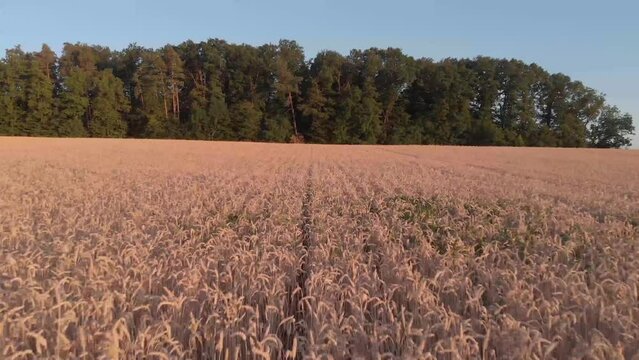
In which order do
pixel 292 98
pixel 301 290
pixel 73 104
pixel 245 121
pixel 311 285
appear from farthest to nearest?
pixel 292 98 < pixel 245 121 < pixel 73 104 < pixel 301 290 < pixel 311 285

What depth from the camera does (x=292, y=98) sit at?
256ft

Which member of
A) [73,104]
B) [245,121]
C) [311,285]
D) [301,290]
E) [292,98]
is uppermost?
[292,98]

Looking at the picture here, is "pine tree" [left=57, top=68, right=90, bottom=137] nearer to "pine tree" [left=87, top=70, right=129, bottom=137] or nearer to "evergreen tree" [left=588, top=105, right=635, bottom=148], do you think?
"pine tree" [left=87, top=70, right=129, bottom=137]

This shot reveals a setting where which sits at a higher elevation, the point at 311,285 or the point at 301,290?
the point at 311,285

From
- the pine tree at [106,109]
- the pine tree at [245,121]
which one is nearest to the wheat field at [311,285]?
the pine tree at [245,121]

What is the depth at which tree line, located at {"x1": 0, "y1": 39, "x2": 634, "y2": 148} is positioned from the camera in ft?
226

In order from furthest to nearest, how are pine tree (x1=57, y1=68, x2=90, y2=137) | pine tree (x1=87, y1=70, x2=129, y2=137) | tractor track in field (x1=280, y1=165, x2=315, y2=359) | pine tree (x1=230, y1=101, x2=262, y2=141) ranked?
1. pine tree (x1=230, y1=101, x2=262, y2=141)
2. pine tree (x1=87, y1=70, x2=129, y2=137)
3. pine tree (x1=57, y1=68, x2=90, y2=137)
4. tractor track in field (x1=280, y1=165, x2=315, y2=359)

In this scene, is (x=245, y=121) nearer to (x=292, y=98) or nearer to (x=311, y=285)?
(x=292, y=98)

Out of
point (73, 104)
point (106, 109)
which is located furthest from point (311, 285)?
point (73, 104)

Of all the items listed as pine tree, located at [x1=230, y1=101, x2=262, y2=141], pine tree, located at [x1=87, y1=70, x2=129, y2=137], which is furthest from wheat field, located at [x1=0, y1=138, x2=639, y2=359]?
pine tree, located at [x1=87, y1=70, x2=129, y2=137]

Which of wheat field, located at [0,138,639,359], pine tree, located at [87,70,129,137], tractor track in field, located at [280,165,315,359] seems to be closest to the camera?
wheat field, located at [0,138,639,359]

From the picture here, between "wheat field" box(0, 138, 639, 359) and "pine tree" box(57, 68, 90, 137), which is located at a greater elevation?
"pine tree" box(57, 68, 90, 137)

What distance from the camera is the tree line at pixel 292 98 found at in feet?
226

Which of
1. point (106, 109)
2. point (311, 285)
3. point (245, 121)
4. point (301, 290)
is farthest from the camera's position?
point (245, 121)
